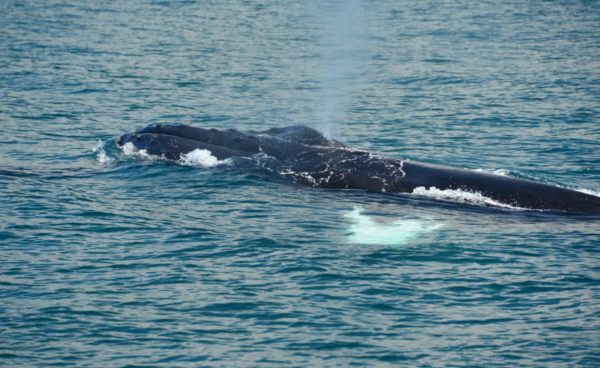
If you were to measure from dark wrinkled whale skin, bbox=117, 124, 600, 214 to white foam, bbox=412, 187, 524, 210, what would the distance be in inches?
4.0

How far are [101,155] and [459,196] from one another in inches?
399

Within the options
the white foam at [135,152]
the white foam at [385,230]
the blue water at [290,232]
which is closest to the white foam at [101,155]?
the blue water at [290,232]

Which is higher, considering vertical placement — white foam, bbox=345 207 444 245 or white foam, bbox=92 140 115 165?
white foam, bbox=92 140 115 165

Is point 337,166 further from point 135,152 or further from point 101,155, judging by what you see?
point 101,155

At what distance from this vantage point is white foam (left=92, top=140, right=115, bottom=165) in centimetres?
2345

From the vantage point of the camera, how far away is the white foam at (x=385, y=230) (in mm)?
17281

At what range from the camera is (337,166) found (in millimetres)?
21219

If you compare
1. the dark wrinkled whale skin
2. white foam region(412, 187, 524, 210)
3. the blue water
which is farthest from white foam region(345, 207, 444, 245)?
the dark wrinkled whale skin

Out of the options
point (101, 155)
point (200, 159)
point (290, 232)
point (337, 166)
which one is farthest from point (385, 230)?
point (101, 155)

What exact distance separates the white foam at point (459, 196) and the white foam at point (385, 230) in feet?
4.89

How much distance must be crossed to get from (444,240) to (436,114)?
592 inches

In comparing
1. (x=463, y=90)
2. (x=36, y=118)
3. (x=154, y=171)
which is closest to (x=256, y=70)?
(x=463, y=90)

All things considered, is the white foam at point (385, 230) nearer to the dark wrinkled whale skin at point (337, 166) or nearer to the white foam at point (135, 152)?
the dark wrinkled whale skin at point (337, 166)

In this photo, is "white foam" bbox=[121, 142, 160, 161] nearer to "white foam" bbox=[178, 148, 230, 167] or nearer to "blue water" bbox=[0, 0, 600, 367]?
"blue water" bbox=[0, 0, 600, 367]
